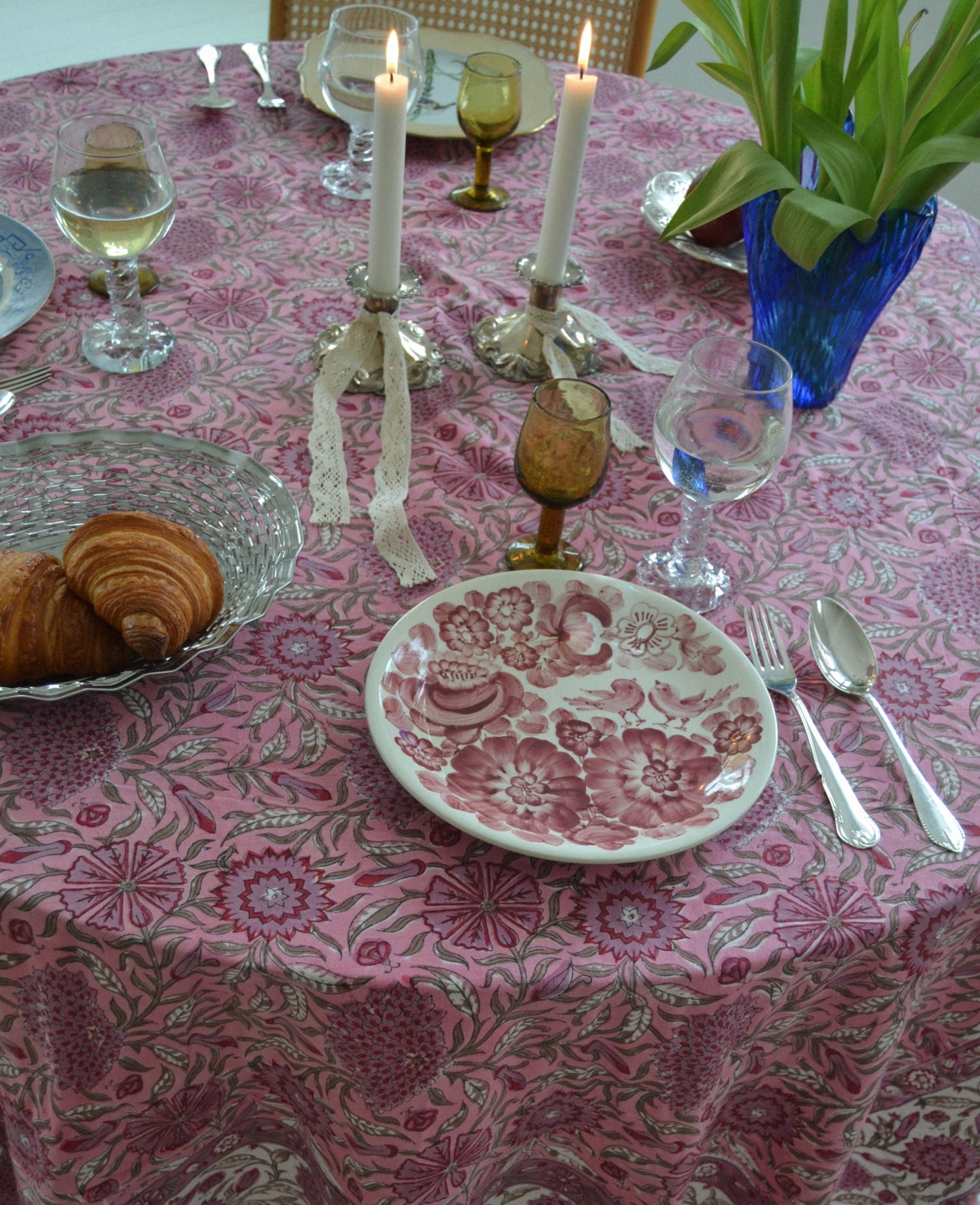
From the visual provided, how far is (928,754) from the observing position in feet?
2.37

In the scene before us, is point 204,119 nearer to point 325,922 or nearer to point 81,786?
point 81,786

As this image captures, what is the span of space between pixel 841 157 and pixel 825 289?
0.34 feet

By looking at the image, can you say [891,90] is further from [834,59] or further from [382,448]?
[382,448]

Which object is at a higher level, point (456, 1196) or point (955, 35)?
point (955, 35)

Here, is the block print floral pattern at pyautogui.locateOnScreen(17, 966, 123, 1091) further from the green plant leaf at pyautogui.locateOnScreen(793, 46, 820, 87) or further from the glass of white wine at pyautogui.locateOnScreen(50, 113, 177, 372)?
the green plant leaf at pyautogui.locateOnScreen(793, 46, 820, 87)

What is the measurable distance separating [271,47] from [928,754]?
1167mm

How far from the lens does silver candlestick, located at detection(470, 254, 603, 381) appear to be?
0.99 m

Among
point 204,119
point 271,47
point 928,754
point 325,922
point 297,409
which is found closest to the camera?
point 325,922

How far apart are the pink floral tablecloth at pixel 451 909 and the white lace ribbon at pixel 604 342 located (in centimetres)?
2

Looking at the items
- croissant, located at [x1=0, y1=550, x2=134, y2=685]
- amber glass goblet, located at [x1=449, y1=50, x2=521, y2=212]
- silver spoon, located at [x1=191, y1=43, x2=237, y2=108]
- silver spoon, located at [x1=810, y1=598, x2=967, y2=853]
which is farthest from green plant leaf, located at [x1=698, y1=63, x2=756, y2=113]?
croissant, located at [x1=0, y1=550, x2=134, y2=685]

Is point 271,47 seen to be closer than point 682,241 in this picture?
No

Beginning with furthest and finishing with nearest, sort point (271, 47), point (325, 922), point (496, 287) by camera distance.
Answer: point (271, 47), point (496, 287), point (325, 922)

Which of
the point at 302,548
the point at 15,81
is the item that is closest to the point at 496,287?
the point at 302,548

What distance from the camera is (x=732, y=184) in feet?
2.79
